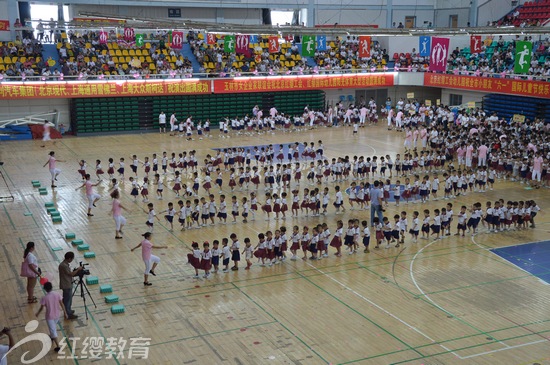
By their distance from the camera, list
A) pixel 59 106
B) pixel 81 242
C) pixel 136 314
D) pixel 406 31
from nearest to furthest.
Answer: pixel 136 314
pixel 81 242
pixel 406 31
pixel 59 106

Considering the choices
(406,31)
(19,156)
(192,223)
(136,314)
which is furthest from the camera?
(19,156)

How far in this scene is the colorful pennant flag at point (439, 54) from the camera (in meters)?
28.7

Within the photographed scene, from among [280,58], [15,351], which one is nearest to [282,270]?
[15,351]

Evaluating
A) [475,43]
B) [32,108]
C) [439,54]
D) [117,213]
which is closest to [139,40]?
[32,108]

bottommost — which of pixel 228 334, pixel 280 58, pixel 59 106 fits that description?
pixel 228 334

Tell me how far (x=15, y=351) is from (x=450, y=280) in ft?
32.9

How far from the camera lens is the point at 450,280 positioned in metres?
16.1

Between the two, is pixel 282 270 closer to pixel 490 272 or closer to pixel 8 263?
pixel 490 272

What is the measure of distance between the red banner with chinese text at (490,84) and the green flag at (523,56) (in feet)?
18.4

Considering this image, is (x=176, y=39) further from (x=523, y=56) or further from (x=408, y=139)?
(x=523, y=56)

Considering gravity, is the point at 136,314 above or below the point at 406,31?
below

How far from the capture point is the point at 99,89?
1430 inches

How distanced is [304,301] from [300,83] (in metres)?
28.3

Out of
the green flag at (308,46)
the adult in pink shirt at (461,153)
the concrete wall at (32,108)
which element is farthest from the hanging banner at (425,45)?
the concrete wall at (32,108)
